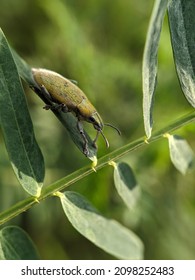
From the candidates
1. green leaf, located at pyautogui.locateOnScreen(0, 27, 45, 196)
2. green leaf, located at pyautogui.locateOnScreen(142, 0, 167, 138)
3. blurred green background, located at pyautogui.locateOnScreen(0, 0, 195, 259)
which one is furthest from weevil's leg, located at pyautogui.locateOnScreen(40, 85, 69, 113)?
blurred green background, located at pyautogui.locateOnScreen(0, 0, 195, 259)

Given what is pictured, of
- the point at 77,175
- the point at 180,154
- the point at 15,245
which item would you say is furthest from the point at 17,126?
the point at 180,154

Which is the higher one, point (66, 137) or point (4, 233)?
point (66, 137)

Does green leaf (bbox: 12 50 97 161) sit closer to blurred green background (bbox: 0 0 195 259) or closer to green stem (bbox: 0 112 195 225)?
green stem (bbox: 0 112 195 225)

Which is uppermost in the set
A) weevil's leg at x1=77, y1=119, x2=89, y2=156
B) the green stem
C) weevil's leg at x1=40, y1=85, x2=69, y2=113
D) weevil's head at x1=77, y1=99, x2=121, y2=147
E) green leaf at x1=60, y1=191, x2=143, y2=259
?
weevil's leg at x1=40, y1=85, x2=69, y2=113

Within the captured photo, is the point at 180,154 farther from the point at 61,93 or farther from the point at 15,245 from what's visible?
the point at 15,245

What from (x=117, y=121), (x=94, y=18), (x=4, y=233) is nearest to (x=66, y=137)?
(x=117, y=121)
